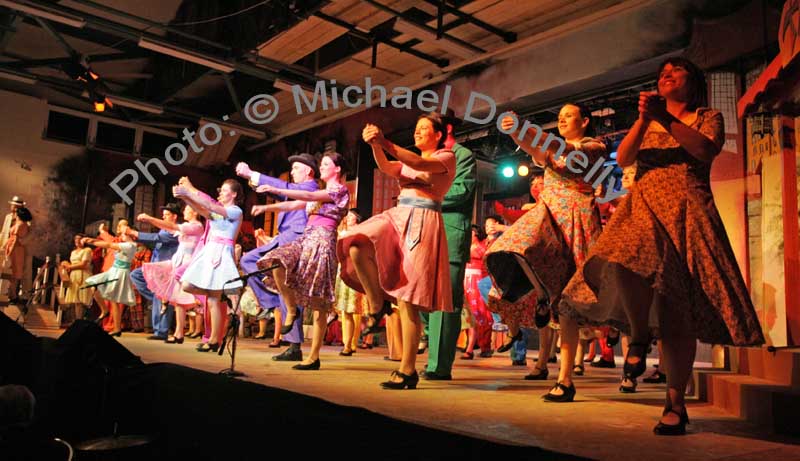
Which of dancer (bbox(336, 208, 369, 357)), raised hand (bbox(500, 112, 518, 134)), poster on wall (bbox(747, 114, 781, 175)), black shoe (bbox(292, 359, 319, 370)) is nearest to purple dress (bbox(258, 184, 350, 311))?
black shoe (bbox(292, 359, 319, 370))

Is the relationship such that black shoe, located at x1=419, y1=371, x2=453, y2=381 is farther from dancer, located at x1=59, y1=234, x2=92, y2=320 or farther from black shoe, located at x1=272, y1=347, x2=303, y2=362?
dancer, located at x1=59, y1=234, x2=92, y2=320

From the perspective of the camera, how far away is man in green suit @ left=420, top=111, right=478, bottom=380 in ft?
15.2

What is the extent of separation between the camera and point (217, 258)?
622cm

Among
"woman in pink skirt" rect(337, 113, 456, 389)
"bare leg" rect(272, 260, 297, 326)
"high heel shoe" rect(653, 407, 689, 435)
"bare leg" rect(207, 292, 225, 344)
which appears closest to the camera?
"high heel shoe" rect(653, 407, 689, 435)

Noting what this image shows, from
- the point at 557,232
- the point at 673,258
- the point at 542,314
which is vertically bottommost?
the point at 542,314

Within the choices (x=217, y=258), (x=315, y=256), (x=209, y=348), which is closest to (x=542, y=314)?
(x=315, y=256)

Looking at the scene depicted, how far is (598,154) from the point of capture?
361 cm

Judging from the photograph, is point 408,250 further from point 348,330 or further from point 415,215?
point 348,330

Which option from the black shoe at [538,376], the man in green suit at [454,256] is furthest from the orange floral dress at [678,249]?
the black shoe at [538,376]

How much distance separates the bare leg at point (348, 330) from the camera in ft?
24.0

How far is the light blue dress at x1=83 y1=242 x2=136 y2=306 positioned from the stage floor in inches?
211

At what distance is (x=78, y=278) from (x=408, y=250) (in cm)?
866

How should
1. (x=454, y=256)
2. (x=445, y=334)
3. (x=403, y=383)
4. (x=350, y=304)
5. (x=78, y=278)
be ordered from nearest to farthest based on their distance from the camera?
(x=403, y=383)
(x=445, y=334)
(x=454, y=256)
(x=350, y=304)
(x=78, y=278)

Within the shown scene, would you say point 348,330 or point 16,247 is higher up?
point 16,247
